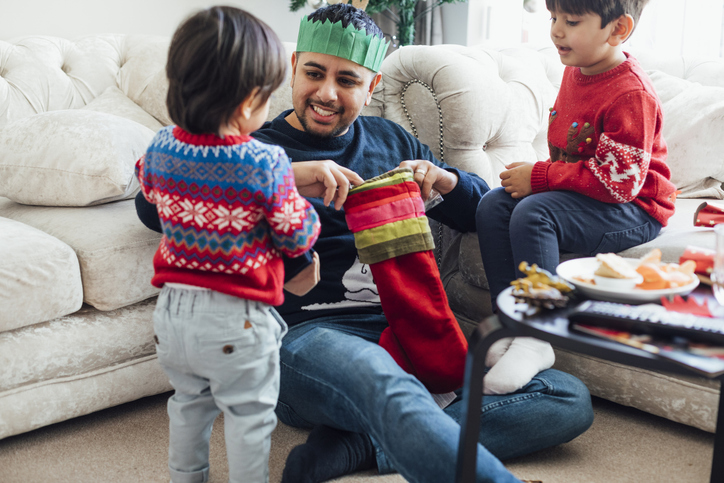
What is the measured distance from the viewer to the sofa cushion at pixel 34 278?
114 centimetres

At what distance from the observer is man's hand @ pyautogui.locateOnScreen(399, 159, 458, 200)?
4.12ft

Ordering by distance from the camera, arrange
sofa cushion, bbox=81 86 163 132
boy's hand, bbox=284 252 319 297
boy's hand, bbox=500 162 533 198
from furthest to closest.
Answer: sofa cushion, bbox=81 86 163 132 → boy's hand, bbox=500 162 533 198 → boy's hand, bbox=284 252 319 297

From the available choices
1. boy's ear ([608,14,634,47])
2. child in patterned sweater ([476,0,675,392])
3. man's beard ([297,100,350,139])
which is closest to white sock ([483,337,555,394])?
child in patterned sweater ([476,0,675,392])

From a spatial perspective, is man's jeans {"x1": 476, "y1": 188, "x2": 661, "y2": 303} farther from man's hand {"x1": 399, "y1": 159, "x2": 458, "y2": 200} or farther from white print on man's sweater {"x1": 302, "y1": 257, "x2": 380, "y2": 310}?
white print on man's sweater {"x1": 302, "y1": 257, "x2": 380, "y2": 310}

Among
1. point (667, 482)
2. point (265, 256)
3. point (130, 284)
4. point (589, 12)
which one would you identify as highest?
point (589, 12)

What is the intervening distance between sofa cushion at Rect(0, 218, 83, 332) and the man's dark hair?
71cm

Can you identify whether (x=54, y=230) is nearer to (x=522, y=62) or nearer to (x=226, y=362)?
(x=226, y=362)

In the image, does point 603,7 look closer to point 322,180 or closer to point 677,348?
point 322,180

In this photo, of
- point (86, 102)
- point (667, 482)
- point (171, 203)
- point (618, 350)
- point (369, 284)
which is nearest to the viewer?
point (618, 350)

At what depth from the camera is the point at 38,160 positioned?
1329mm

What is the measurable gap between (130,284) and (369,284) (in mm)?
519

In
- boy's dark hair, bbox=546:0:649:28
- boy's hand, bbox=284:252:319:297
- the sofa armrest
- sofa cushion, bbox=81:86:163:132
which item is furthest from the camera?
sofa cushion, bbox=81:86:163:132

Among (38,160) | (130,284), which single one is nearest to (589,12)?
(130,284)

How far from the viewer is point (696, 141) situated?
Result: 179cm
